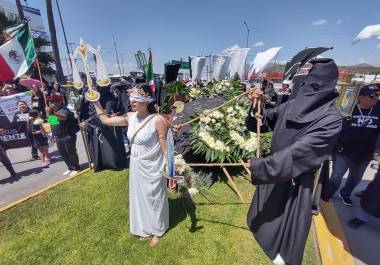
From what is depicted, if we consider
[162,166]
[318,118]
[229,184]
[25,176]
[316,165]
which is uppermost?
[318,118]

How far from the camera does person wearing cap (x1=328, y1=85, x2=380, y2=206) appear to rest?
393cm

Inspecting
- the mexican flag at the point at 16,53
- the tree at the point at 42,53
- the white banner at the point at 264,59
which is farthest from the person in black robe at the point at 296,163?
the tree at the point at 42,53

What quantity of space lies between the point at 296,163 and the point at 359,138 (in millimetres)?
3009

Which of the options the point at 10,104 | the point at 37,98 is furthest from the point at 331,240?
the point at 37,98

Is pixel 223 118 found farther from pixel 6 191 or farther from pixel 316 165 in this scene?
pixel 6 191

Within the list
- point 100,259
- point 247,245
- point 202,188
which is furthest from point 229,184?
point 100,259

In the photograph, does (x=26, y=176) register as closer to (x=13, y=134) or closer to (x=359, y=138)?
(x=13, y=134)

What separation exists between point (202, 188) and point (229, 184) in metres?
0.67

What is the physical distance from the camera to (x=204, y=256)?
10.4ft

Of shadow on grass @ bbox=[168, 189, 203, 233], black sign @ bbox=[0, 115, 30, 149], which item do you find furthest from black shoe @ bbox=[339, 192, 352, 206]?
black sign @ bbox=[0, 115, 30, 149]

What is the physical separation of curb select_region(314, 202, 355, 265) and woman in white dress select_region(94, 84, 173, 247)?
226 cm

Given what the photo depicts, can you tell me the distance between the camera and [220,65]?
20.1m

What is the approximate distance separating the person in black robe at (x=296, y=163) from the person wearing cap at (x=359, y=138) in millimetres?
2480

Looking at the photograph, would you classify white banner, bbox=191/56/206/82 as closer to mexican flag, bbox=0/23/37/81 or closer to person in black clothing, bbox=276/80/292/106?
person in black clothing, bbox=276/80/292/106
